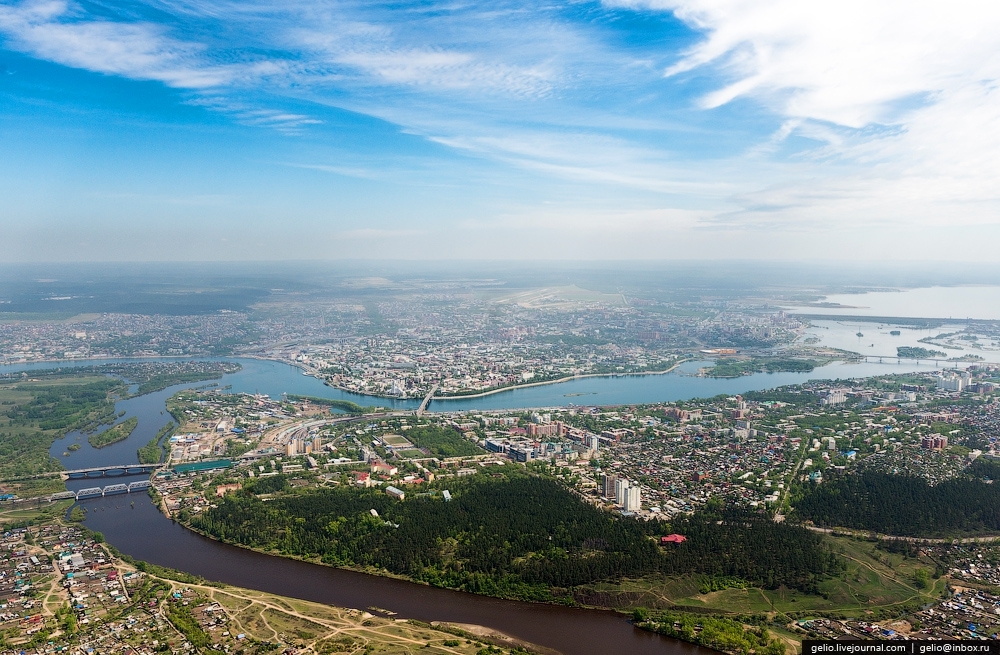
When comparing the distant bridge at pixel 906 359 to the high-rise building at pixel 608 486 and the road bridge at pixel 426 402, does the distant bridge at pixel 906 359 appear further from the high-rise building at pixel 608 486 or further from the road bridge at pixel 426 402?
the high-rise building at pixel 608 486

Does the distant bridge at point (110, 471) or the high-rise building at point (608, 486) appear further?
the distant bridge at point (110, 471)

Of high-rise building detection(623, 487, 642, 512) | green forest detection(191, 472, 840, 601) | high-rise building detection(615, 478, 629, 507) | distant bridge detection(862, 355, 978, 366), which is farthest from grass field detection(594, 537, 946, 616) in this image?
distant bridge detection(862, 355, 978, 366)

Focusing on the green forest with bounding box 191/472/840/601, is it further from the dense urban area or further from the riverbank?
the riverbank

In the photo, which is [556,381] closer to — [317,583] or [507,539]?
[507,539]

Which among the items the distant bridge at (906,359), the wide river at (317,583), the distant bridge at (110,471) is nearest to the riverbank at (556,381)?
the distant bridge at (906,359)

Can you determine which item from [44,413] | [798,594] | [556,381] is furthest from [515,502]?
[44,413]

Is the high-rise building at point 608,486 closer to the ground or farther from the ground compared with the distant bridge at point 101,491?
farther from the ground
